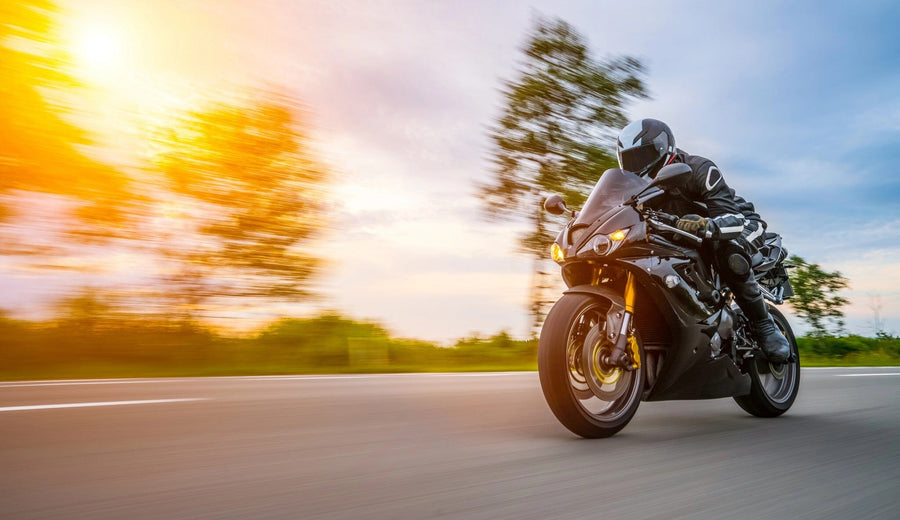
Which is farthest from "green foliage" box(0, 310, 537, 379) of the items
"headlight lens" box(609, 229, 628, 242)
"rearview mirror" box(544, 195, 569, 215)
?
"headlight lens" box(609, 229, 628, 242)

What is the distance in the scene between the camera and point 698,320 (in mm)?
4051

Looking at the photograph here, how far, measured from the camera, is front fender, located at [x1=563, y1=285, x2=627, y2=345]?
12.2 feet

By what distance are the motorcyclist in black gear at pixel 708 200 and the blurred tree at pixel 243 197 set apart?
1054 centimetres

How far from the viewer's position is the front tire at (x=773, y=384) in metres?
4.71

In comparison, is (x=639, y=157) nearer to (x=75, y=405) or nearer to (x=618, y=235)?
(x=618, y=235)

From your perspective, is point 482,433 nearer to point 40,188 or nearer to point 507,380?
point 507,380

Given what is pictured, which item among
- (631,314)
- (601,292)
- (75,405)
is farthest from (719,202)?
(75,405)

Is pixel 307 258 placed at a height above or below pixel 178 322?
above

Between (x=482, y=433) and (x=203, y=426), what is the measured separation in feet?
4.59

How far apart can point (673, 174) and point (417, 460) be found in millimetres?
1849

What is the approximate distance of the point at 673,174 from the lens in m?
3.66

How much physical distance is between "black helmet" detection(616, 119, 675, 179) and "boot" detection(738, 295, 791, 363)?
1049 millimetres

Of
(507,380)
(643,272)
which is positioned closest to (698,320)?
(643,272)

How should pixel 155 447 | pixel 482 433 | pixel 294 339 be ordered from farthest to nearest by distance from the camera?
pixel 294 339 → pixel 482 433 → pixel 155 447
